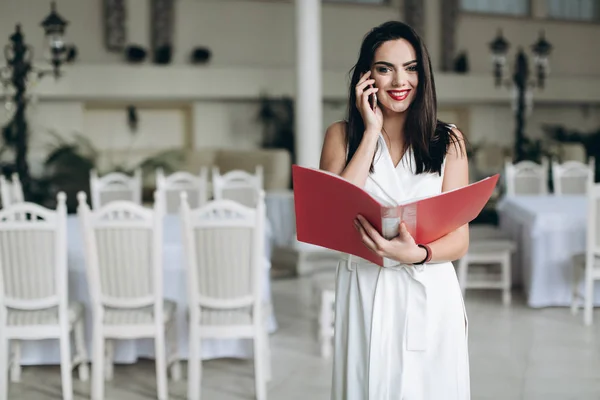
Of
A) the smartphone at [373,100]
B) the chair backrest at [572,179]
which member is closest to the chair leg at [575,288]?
the chair backrest at [572,179]

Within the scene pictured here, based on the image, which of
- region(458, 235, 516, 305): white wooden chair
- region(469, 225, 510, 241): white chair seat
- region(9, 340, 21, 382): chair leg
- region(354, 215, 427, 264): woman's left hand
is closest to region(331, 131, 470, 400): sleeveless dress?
region(354, 215, 427, 264): woman's left hand

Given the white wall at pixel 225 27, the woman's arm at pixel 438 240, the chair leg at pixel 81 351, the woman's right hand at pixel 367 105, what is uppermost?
the white wall at pixel 225 27

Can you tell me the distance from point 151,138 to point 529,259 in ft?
22.5

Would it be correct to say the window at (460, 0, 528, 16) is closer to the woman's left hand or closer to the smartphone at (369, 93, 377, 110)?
the smartphone at (369, 93, 377, 110)

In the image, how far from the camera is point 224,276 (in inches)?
156

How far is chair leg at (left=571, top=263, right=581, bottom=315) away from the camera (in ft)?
19.0

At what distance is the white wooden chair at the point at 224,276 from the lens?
12.8ft

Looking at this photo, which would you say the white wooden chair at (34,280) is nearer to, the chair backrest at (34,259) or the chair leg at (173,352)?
the chair backrest at (34,259)

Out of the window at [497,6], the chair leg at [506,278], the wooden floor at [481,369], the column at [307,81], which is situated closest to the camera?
the wooden floor at [481,369]

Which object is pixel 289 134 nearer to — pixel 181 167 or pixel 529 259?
pixel 181 167

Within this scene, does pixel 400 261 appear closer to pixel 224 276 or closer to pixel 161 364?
pixel 224 276

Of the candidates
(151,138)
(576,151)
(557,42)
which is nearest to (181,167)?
(151,138)

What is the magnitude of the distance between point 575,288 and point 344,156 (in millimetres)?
4415

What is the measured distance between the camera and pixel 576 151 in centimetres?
1066
